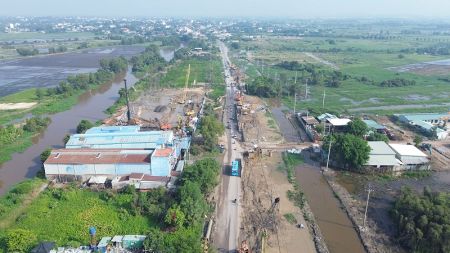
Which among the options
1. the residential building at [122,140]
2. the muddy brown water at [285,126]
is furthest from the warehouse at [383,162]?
the residential building at [122,140]

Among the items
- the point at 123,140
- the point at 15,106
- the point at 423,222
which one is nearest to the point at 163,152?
the point at 123,140

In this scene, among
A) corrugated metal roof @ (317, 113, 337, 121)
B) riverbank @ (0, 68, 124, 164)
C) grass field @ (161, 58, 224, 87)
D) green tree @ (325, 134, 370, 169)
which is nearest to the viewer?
green tree @ (325, 134, 370, 169)

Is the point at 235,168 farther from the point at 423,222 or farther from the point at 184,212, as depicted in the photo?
the point at 423,222

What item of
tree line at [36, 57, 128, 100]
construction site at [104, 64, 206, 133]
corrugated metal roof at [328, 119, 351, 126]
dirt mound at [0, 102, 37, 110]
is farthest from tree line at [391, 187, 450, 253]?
tree line at [36, 57, 128, 100]

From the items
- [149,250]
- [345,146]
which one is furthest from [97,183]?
[345,146]

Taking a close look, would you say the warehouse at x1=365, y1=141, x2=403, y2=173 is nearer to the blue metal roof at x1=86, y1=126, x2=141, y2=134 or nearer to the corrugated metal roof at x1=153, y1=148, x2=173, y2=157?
the corrugated metal roof at x1=153, y1=148, x2=173, y2=157

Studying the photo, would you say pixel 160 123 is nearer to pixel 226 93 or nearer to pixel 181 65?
pixel 226 93

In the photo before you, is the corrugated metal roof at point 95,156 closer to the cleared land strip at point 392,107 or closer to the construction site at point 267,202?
the construction site at point 267,202
